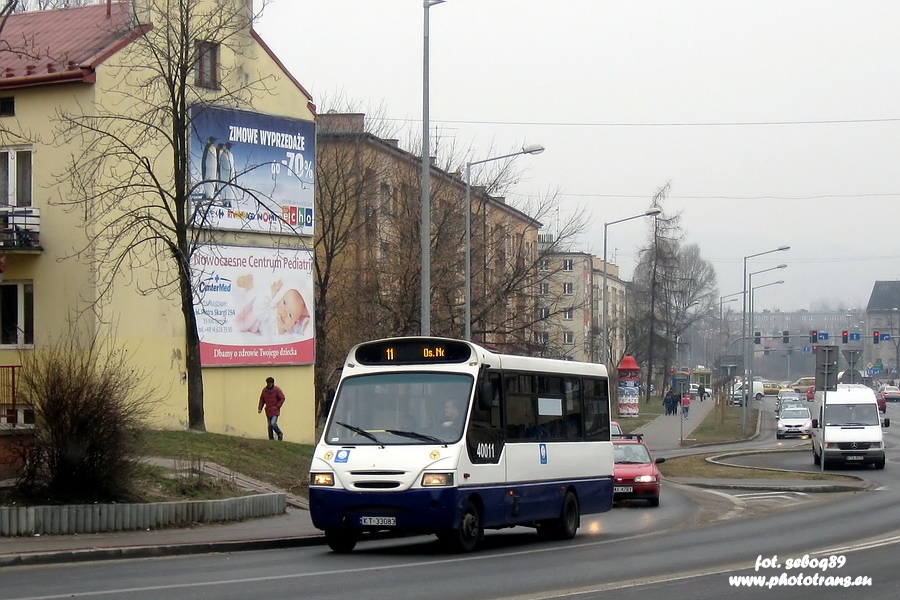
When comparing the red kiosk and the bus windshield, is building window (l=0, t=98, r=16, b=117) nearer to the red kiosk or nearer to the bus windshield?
the bus windshield

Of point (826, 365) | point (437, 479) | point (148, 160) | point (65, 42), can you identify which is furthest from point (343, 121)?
point (437, 479)

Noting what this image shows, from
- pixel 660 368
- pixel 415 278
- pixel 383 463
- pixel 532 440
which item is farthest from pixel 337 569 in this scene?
pixel 660 368

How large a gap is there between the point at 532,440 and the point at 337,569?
15.8 feet

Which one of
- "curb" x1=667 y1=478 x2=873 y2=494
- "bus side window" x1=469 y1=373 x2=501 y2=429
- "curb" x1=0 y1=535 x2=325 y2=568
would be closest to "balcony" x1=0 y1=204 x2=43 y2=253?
"curb" x1=0 y1=535 x2=325 y2=568

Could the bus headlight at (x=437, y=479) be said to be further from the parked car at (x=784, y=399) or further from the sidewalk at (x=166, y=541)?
the parked car at (x=784, y=399)

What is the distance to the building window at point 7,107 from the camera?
104ft

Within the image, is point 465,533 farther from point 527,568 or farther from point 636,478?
point 636,478

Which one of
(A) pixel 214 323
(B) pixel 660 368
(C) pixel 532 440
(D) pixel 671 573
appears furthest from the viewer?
(B) pixel 660 368

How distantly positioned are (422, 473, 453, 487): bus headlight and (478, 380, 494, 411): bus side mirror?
3.82 ft

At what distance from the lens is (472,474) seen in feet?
52.9

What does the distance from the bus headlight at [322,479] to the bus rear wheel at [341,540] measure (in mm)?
599

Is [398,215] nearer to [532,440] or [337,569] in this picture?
[532,440]

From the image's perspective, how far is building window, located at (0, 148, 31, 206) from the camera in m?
31.5

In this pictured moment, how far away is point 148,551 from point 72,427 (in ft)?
7.55
